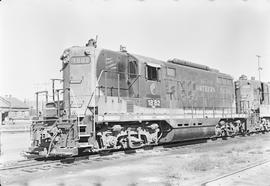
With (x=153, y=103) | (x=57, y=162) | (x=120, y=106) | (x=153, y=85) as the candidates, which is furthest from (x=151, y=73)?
(x=57, y=162)

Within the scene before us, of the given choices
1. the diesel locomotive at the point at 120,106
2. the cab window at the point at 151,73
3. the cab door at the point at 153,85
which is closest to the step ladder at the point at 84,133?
the diesel locomotive at the point at 120,106

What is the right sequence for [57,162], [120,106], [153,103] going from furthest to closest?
[153,103] → [120,106] → [57,162]

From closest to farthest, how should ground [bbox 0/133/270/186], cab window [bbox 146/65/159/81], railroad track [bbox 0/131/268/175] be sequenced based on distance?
ground [bbox 0/133/270/186] < railroad track [bbox 0/131/268/175] < cab window [bbox 146/65/159/81]

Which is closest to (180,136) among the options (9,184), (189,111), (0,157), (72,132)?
(189,111)

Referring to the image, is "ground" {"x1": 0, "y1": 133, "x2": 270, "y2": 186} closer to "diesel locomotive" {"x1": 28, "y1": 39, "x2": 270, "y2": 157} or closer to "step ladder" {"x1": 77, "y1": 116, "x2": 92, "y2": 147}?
"step ladder" {"x1": 77, "y1": 116, "x2": 92, "y2": 147}

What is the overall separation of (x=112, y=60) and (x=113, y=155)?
350cm

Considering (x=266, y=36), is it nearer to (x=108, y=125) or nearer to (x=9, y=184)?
(x=108, y=125)

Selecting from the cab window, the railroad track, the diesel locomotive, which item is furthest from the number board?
the railroad track

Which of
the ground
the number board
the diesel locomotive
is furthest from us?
the number board

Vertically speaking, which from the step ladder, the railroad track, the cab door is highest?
the cab door

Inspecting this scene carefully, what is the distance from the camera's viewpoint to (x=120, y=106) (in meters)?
11.3

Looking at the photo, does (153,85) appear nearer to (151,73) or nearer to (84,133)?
(151,73)

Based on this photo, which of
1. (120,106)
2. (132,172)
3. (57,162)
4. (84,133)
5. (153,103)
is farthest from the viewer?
(153,103)

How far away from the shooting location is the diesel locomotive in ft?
33.0
